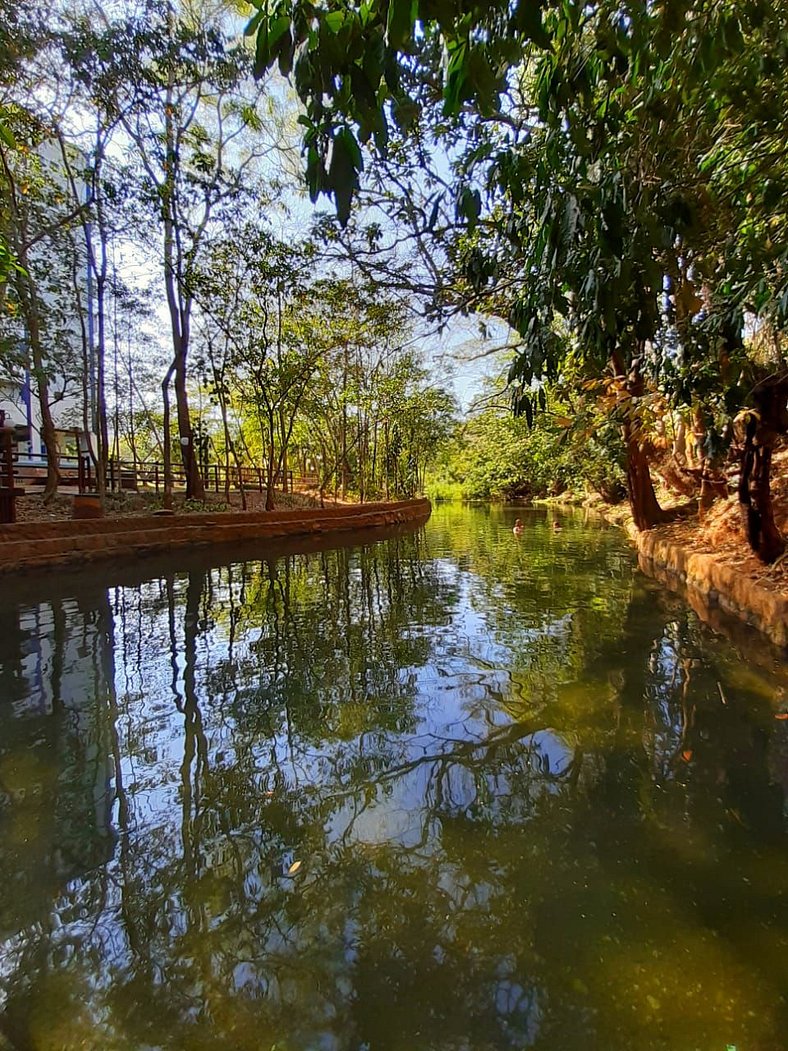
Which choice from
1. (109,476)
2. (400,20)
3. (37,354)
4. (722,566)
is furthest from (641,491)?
(109,476)

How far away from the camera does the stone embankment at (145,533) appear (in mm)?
8266

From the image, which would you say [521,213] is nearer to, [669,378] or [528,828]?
[669,378]

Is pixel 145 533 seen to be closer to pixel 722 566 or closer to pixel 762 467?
pixel 722 566

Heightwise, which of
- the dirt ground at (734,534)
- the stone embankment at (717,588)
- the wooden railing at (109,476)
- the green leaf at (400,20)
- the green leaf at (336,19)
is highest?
the green leaf at (336,19)

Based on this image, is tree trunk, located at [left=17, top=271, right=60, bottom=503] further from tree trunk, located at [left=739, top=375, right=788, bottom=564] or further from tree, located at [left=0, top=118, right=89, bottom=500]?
tree trunk, located at [left=739, top=375, right=788, bottom=564]

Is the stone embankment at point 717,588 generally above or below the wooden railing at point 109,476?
below

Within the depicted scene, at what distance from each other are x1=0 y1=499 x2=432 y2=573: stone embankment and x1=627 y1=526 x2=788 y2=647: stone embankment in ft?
28.1

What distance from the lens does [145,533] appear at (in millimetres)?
10250

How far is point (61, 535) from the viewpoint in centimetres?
892

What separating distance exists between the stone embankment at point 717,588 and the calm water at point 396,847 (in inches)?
23.4

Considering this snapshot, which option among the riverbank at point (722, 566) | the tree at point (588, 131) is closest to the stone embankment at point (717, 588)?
the riverbank at point (722, 566)

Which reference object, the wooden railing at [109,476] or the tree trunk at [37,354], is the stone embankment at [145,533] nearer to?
the wooden railing at [109,476]

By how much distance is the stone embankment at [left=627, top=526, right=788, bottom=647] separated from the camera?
4.64 metres

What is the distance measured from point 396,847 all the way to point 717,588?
18.0ft
